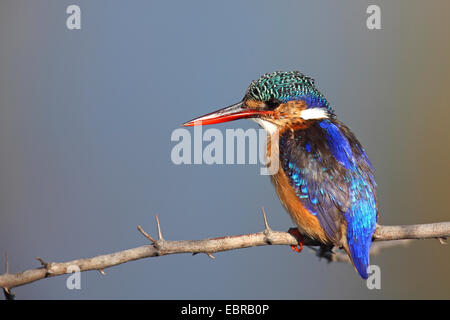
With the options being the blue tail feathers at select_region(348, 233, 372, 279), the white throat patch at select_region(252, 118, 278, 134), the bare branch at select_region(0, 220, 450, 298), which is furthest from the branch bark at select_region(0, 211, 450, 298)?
the white throat patch at select_region(252, 118, 278, 134)

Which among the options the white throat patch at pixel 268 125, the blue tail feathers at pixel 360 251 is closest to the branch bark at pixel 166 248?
the blue tail feathers at pixel 360 251

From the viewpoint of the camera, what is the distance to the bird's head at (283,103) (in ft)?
8.02

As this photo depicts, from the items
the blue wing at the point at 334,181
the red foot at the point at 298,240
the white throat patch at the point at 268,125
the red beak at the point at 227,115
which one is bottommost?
the red foot at the point at 298,240

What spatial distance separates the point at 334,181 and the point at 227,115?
640mm

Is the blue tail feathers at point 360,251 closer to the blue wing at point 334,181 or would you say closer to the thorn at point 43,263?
the blue wing at point 334,181

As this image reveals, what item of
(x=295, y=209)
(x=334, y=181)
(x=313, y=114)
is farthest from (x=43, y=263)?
(x=313, y=114)

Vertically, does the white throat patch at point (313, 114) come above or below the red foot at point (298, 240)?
above

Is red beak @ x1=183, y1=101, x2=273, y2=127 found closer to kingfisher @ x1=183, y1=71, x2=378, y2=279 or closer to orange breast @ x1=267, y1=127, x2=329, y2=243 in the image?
kingfisher @ x1=183, y1=71, x2=378, y2=279

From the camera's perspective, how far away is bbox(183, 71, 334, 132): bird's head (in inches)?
96.2

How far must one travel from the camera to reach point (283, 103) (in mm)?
2447

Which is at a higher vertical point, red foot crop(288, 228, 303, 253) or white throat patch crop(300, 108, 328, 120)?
white throat patch crop(300, 108, 328, 120)

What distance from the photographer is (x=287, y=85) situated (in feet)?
8.02

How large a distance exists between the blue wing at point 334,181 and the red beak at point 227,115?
0.21 metres

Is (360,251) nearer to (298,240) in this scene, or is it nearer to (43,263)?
(298,240)
